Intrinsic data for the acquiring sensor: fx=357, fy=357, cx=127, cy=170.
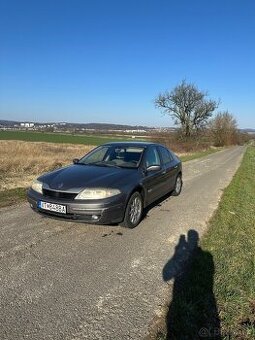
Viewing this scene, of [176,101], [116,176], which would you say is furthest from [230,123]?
[116,176]

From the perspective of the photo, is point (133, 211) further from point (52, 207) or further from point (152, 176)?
point (52, 207)

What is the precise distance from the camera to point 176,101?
2263 inches

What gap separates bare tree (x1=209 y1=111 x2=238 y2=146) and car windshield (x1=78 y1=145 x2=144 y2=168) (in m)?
75.9

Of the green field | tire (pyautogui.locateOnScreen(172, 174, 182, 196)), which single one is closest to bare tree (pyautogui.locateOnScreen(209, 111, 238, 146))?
the green field

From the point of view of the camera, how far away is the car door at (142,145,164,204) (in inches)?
285

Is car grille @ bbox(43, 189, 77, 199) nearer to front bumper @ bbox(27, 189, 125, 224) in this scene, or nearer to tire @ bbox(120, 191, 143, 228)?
front bumper @ bbox(27, 189, 125, 224)

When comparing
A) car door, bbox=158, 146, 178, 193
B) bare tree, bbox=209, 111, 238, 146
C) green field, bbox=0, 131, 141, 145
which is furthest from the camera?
bare tree, bbox=209, 111, 238, 146

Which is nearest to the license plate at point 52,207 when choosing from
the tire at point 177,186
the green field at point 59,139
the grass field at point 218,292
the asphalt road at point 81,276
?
the asphalt road at point 81,276

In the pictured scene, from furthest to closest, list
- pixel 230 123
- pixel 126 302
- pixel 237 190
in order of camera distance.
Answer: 1. pixel 230 123
2. pixel 237 190
3. pixel 126 302

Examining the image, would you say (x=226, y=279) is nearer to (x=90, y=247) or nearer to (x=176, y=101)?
(x=90, y=247)

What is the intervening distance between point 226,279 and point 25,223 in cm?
374

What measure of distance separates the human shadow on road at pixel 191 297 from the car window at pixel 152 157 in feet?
8.07

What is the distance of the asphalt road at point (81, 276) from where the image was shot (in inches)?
130

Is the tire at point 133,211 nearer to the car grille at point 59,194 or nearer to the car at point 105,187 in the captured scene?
the car at point 105,187
